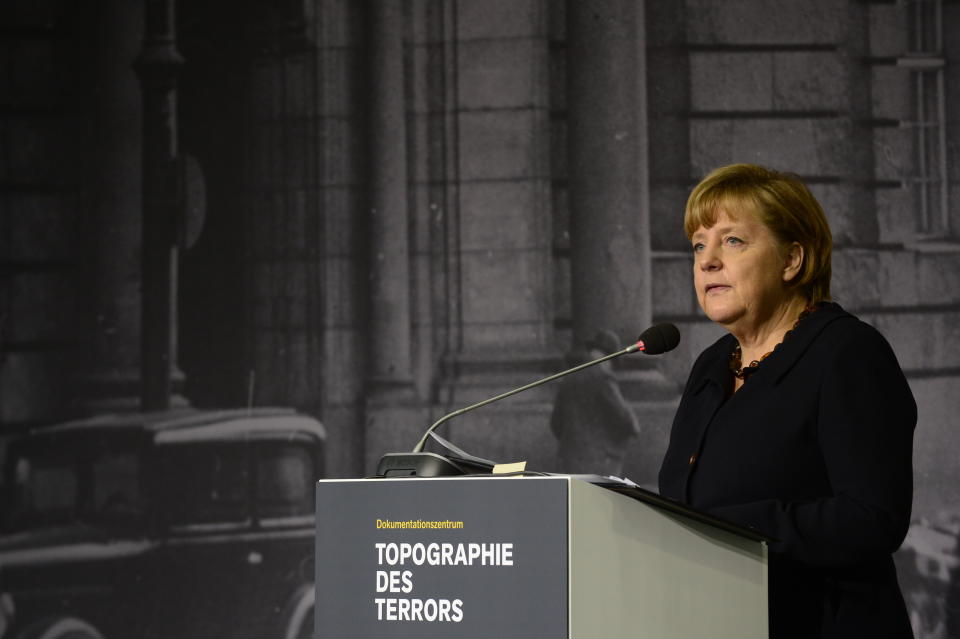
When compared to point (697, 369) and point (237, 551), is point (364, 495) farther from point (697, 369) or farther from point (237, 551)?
point (237, 551)

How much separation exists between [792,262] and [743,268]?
8cm

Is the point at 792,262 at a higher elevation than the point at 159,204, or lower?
lower

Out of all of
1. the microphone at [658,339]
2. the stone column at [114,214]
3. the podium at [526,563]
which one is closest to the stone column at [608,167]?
the stone column at [114,214]

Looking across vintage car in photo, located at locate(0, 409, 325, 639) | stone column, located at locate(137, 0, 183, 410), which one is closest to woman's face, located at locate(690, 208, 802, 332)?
vintage car in photo, located at locate(0, 409, 325, 639)

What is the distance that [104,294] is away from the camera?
4.51 meters

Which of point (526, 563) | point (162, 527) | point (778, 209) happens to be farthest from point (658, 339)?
Answer: point (162, 527)

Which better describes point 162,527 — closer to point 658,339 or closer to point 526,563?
point 658,339

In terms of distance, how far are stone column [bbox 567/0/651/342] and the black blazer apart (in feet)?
9.00

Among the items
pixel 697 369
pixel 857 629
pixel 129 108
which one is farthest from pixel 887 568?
pixel 129 108

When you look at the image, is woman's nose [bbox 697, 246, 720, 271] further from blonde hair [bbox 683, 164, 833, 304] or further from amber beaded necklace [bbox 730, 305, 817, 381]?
amber beaded necklace [bbox 730, 305, 817, 381]

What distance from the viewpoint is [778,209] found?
5.29 feet

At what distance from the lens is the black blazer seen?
1.40 m

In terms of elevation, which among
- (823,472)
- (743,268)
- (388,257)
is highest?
(388,257)

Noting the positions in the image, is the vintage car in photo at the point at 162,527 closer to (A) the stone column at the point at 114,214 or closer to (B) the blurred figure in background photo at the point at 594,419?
(A) the stone column at the point at 114,214
